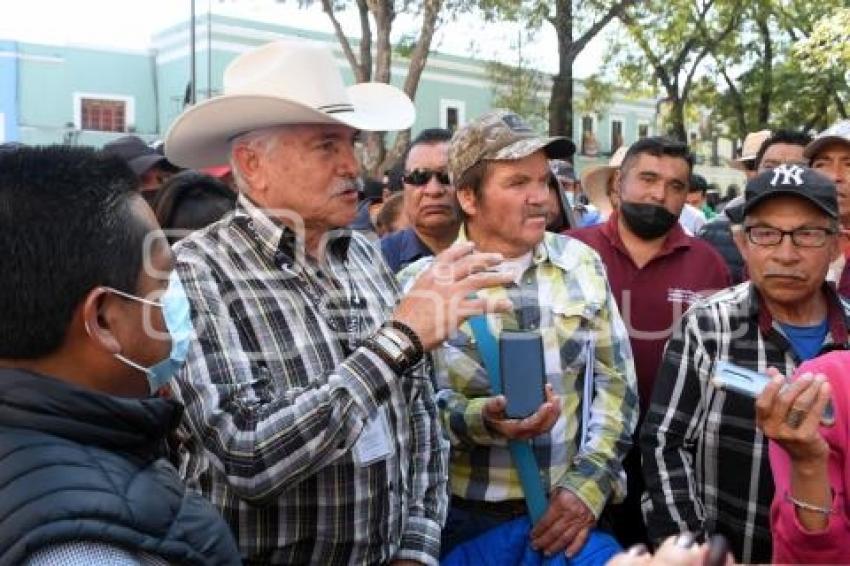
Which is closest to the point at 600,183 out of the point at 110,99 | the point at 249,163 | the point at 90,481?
the point at 249,163

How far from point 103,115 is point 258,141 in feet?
101

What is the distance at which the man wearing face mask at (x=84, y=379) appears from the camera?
121cm

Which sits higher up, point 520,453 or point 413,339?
point 413,339

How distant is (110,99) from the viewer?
30.5m

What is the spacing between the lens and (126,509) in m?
1.25

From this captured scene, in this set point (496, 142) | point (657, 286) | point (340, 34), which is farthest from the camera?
point (340, 34)

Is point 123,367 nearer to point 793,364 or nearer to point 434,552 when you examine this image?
point 434,552

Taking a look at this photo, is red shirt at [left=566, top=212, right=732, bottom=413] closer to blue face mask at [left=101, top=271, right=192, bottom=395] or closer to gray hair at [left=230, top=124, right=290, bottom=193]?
gray hair at [left=230, top=124, right=290, bottom=193]

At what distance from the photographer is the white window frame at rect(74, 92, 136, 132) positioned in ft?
97.3

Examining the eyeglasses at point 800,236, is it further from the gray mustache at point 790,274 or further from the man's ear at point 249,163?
the man's ear at point 249,163

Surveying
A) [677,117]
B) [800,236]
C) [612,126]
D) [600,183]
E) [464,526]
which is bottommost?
[464,526]

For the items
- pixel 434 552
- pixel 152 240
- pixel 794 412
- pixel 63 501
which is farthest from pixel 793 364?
pixel 63 501

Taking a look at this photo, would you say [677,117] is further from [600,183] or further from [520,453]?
[520,453]

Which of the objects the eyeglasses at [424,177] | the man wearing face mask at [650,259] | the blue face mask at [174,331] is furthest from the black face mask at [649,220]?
the blue face mask at [174,331]
